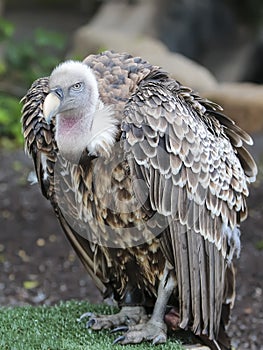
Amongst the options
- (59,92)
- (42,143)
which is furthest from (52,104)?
(42,143)

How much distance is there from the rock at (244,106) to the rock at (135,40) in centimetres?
40

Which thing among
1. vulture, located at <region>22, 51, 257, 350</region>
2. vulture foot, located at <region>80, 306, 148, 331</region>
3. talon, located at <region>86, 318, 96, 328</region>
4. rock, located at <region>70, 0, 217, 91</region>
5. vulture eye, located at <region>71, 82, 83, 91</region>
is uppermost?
rock, located at <region>70, 0, 217, 91</region>

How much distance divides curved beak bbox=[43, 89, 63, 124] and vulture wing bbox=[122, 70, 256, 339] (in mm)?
360

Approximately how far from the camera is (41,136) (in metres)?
4.69

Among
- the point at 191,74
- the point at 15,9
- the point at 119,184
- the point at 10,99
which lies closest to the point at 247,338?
the point at 119,184

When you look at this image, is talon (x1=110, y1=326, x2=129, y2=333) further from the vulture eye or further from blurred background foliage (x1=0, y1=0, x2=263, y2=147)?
blurred background foliage (x1=0, y1=0, x2=263, y2=147)

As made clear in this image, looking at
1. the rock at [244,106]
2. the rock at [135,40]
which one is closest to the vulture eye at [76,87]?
the rock at [244,106]

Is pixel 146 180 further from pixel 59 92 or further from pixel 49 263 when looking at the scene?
pixel 49 263

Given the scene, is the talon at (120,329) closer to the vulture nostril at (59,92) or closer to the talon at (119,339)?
the talon at (119,339)

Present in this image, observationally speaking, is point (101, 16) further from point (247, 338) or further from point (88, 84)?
point (88, 84)

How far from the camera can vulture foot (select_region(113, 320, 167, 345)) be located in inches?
187

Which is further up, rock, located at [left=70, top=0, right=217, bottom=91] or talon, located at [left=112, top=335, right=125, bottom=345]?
rock, located at [left=70, top=0, right=217, bottom=91]

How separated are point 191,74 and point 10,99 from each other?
2497 millimetres

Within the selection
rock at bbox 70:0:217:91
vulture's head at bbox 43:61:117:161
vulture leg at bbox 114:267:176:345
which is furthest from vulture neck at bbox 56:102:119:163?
rock at bbox 70:0:217:91
